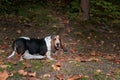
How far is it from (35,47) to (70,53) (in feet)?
8.22

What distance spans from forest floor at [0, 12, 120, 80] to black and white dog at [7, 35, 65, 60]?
0.34 meters

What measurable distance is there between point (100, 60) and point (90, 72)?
1676 mm

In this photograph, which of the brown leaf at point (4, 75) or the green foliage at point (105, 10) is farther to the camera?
the green foliage at point (105, 10)

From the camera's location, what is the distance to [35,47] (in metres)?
10.3

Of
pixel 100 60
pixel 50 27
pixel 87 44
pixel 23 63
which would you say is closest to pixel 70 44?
pixel 87 44

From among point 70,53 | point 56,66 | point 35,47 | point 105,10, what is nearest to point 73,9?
point 105,10

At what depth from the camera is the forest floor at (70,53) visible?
867 cm

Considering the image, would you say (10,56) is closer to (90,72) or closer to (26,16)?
(90,72)

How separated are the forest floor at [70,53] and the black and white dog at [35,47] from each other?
0.34 metres

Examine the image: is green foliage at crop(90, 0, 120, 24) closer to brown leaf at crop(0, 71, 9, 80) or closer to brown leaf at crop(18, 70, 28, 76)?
brown leaf at crop(18, 70, 28, 76)

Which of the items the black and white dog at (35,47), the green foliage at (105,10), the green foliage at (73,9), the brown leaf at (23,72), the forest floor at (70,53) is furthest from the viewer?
the green foliage at (105,10)

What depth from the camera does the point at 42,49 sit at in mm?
10398

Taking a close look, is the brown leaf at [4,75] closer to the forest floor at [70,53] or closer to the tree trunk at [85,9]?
the forest floor at [70,53]

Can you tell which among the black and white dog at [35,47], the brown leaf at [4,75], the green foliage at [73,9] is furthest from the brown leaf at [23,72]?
the green foliage at [73,9]
